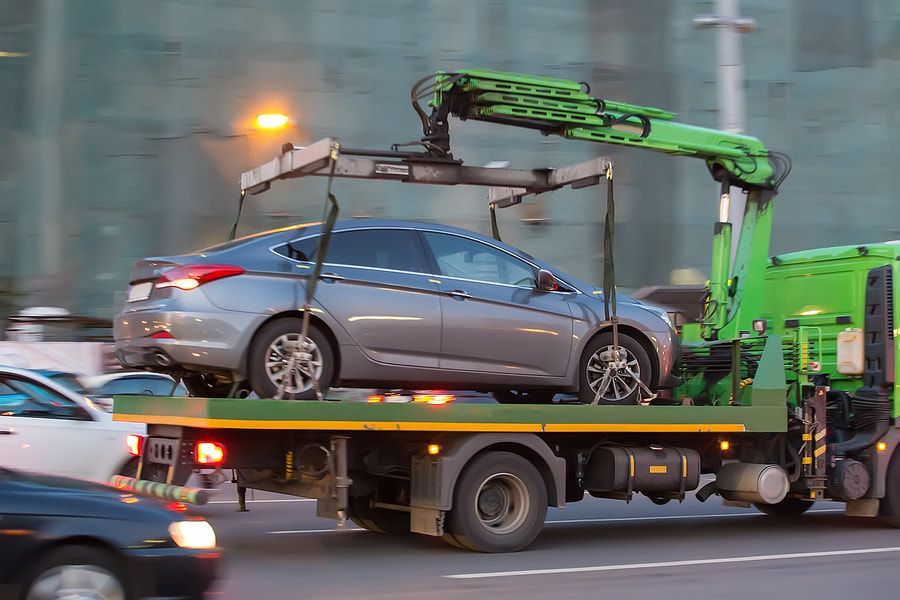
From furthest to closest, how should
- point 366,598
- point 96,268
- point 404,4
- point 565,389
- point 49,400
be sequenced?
1. point 404,4
2. point 96,268
3. point 49,400
4. point 565,389
5. point 366,598

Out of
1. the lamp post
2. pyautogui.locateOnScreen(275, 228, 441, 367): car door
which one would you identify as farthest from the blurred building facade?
pyautogui.locateOnScreen(275, 228, 441, 367): car door

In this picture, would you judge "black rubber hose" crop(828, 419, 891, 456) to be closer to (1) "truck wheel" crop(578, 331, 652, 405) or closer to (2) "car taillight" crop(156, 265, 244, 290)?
(1) "truck wheel" crop(578, 331, 652, 405)

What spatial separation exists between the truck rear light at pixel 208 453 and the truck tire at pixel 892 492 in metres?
6.02

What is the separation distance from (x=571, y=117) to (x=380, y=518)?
12.6 feet

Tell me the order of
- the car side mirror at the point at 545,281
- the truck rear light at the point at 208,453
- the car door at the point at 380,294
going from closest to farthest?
the truck rear light at the point at 208,453 → the car door at the point at 380,294 → the car side mirror at the point at 545,281

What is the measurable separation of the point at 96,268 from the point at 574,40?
10.6m

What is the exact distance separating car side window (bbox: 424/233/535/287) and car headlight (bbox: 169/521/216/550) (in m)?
3.63

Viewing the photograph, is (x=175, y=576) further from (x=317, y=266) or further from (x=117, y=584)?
(x=317, y=266)

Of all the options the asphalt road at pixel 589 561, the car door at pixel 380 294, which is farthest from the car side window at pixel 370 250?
the asphalt road at pixel 589 561

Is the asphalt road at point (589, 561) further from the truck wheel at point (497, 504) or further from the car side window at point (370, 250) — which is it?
the car side window at point (370, 250)

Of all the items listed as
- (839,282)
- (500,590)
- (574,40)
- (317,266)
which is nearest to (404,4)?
(574,40)

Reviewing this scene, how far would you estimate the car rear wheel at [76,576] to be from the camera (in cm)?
534

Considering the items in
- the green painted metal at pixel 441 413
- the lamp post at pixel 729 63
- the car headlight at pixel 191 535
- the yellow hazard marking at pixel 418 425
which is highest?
the lamp post at pixel 729 63

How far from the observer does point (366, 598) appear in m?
7.20
